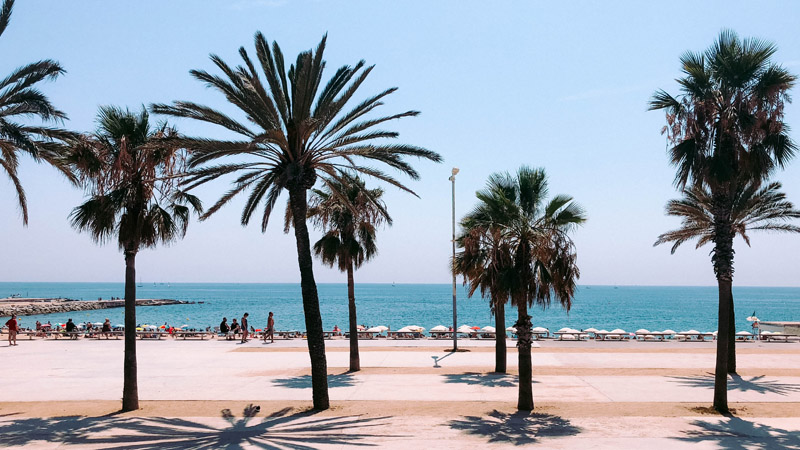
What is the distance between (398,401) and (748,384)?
445 inches

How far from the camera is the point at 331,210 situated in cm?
2136

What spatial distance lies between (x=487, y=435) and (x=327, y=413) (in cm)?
424

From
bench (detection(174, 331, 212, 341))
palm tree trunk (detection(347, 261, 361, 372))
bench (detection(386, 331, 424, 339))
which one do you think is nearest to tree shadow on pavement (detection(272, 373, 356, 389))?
palm tree trunk (detection(347, 261, 361, 372))

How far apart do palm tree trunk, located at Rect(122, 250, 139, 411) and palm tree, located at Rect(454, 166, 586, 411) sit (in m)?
9.29

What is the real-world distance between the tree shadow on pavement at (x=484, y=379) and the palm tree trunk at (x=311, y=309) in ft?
17.9

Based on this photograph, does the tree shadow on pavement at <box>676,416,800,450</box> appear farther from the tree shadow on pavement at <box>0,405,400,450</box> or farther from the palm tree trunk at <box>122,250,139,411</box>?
the palm tree trunk at <box>122,250,139,411</box>

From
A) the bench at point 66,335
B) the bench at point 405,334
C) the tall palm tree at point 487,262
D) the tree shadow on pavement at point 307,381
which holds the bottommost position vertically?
the bench at point 405,334

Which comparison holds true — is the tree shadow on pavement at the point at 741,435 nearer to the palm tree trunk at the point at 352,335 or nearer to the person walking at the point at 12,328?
the palm tree trunk at the point at 352,335

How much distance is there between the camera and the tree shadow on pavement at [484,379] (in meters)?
18.8

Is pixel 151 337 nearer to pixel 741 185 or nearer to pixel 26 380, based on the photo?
pixel 26 380

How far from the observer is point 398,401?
15867 millimetres

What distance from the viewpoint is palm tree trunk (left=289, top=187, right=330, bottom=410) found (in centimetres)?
1507

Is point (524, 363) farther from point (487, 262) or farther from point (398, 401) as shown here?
point (398, 401)

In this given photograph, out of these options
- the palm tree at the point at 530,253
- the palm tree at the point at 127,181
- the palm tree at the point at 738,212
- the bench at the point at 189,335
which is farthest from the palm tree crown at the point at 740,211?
the bench at the point at 189,335
